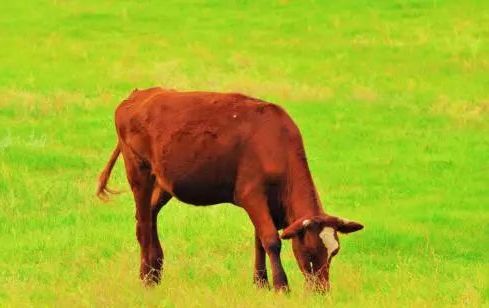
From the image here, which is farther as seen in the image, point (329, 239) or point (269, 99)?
point (269, 99)

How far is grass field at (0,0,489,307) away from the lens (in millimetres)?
11336

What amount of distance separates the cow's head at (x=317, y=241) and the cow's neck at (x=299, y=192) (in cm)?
37

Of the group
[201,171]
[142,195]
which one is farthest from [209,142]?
[142,195]

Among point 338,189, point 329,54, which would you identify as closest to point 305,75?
point 329,54

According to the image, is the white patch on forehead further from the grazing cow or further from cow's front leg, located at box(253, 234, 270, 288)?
cow's front leg, located at box(253, 234, 270, 288)

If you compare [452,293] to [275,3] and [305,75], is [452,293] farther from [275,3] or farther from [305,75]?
[275,3]

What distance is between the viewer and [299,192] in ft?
33.6

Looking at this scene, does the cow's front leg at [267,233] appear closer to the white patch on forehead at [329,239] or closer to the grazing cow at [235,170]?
the grazing cow at [235,170]

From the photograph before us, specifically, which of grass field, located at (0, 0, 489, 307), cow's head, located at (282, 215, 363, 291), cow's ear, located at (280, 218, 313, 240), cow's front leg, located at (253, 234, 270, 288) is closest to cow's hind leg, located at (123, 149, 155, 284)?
grass field, located at (0, 0, 489, 307)

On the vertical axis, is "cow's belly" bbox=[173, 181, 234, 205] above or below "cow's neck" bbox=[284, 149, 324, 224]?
below

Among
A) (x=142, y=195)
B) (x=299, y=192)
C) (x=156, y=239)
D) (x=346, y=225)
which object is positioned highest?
(x=299, y=192)

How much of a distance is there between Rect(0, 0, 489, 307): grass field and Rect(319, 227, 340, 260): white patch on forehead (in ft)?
1.54

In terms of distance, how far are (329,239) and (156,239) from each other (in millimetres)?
2560

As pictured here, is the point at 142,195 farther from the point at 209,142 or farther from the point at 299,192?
the point at 299,192
